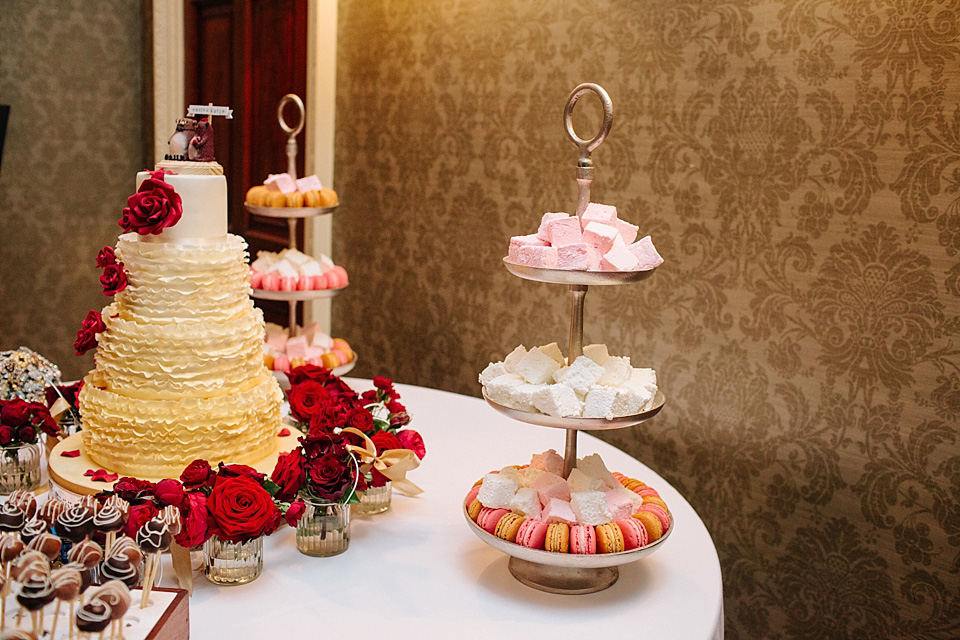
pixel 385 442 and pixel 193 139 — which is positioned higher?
pixel 193 139

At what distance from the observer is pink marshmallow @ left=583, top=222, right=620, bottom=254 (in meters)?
1.31

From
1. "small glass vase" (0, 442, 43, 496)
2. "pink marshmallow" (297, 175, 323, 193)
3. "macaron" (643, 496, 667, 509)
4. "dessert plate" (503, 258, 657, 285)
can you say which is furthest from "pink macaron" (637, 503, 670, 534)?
"pink marshmallow" (297, 175, 323, 193)

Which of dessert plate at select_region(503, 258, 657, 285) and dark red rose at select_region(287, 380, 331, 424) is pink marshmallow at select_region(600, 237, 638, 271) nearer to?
dessert plate at select_region(503, 258, 657, 285)

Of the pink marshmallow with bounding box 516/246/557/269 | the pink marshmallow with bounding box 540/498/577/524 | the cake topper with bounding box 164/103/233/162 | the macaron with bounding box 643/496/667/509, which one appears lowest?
the macaron with bounding box 643/496/667/509

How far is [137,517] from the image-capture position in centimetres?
120

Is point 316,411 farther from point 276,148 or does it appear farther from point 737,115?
point 276,148

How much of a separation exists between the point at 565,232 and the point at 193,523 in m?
0.67

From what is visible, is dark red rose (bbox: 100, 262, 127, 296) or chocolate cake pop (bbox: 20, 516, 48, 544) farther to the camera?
dark red rose (bbox: 100, 262, 127, 296)

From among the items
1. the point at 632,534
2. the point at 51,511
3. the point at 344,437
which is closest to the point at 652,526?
the point at 632,534

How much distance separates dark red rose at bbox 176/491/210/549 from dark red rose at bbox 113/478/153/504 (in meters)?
0.07

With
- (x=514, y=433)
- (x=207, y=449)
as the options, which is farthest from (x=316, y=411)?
(x=514, y=433)

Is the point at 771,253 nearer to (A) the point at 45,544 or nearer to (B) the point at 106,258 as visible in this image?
(B) the point at 106,258

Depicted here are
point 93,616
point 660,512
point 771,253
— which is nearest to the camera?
point 93,616

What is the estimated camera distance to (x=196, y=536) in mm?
1238
